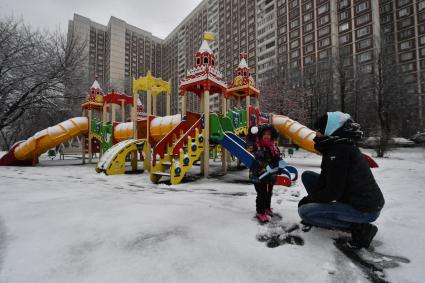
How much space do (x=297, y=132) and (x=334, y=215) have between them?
925 centimetres

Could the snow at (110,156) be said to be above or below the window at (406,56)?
below

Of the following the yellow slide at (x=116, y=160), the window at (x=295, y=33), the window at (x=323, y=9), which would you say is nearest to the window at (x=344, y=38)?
the window at (x=323, y=9)

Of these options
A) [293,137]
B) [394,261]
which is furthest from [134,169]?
[394,261]

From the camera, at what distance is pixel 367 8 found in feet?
124

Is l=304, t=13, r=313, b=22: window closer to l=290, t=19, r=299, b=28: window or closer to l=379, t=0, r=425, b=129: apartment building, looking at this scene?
l=290, t=19, r=299, b=28: window

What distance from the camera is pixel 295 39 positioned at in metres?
45.9

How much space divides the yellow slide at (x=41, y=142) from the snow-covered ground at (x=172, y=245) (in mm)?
8990

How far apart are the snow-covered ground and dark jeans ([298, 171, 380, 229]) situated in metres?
0.23

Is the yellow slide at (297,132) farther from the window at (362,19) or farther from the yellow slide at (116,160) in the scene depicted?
the window at (362,19)

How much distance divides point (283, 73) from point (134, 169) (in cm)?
2650

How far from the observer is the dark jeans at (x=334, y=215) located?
202 cm

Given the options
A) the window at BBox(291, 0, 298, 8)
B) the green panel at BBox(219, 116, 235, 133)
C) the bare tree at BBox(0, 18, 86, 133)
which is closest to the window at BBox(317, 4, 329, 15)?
the window at BBox(291, 0, 298, 8)

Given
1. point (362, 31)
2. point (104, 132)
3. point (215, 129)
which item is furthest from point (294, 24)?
point (215, 129)

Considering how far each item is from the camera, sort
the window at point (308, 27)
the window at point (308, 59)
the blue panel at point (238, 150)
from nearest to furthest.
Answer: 1. the blue panel at point (238, 150)
2. the window at point (308, 59)
3. the window at point (308, 27)
